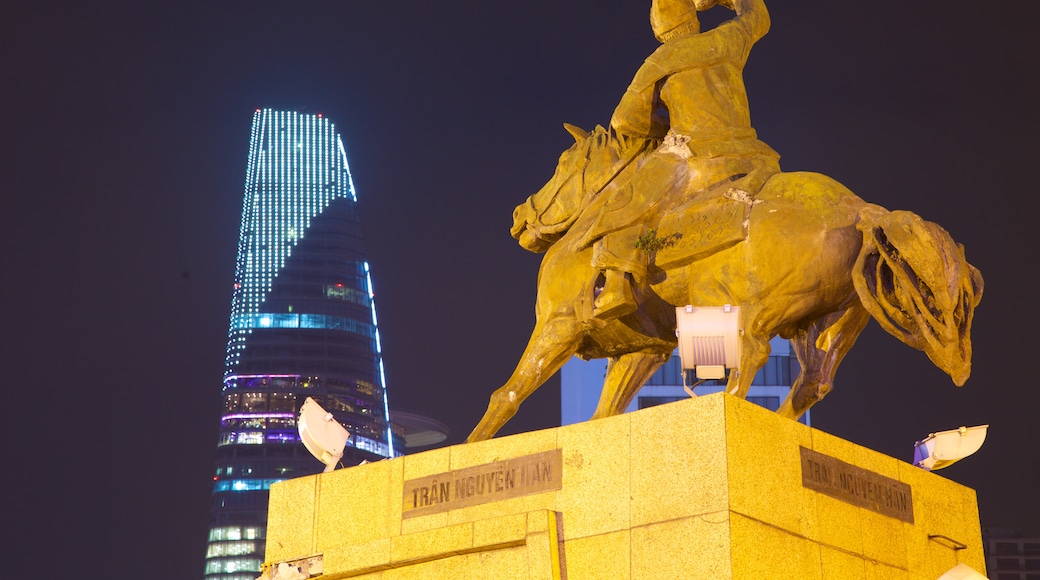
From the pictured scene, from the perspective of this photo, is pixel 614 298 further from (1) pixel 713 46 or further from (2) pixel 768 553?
(2) pixel 768 553

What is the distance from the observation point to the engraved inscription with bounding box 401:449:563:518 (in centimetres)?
1120

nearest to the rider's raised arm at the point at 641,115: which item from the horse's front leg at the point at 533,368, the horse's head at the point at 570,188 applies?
the horse's head at the point at 570,188

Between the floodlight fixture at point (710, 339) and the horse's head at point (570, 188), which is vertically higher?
the horse's head at point (570, 188)

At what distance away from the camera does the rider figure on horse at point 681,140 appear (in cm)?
1305

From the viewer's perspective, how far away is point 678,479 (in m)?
10.4

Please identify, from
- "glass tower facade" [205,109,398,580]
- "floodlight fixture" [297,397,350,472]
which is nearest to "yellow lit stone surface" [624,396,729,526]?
"floodlight fixture" [297,397,350,472]

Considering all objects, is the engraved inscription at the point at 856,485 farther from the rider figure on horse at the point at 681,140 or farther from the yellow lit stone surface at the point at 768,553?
the rider figure on horse at the point at 681,140

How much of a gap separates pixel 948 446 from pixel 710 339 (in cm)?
247

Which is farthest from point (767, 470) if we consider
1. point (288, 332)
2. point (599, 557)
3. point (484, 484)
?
point (288, 332)

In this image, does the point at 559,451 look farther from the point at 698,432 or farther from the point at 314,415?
the point at 314,415

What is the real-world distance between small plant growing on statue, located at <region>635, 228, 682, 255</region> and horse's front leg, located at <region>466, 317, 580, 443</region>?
95cm

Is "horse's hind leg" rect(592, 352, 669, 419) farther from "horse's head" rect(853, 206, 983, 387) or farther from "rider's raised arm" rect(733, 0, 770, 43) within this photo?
"rider's raised arm" rect(733, 0, 770, 43)

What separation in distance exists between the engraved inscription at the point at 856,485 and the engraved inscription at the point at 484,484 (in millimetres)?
1852

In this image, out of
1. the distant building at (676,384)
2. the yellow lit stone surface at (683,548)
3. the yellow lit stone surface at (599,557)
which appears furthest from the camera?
the distant building at (676,384)
